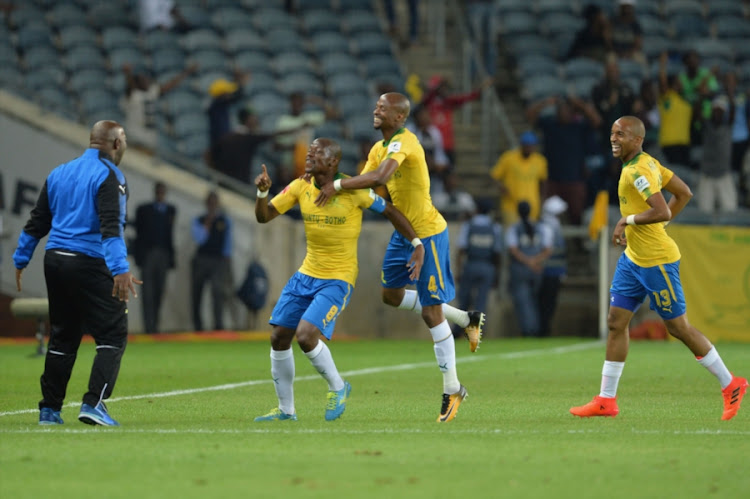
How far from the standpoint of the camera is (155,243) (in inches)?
838

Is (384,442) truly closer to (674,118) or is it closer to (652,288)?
(652,288)

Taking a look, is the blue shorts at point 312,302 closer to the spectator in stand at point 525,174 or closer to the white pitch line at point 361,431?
the white pitch line at point 361,431

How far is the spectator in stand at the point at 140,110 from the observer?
72.7 feet

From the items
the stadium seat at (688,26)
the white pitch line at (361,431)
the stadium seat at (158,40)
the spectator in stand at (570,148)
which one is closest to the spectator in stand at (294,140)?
the spectator in stand at (570,148)

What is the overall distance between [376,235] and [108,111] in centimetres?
567

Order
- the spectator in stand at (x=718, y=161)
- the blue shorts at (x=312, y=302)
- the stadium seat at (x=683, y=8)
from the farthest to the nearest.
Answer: the stadium seat at (x=683, y=8)
the spectator in stand at (x=718, y=161)
the blue shorts at (x=312, y=302)

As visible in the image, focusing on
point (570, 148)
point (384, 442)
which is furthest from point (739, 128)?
point (384, 442)

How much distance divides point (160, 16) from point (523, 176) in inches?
336

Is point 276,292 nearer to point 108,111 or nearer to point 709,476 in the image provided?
point 108,111

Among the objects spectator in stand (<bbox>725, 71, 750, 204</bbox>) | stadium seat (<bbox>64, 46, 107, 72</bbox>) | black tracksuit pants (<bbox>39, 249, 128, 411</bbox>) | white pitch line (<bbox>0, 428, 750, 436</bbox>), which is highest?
stadium seat (<bbox>64, 46, 107, 72</bbox>)

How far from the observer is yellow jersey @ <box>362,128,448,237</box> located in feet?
32.1

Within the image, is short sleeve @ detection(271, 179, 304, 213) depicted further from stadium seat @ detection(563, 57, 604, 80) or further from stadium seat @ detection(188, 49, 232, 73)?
stadium seat @ detection(563, 57, 604, 80)

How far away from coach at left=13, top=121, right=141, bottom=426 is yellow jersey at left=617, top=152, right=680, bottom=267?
3.76 meters

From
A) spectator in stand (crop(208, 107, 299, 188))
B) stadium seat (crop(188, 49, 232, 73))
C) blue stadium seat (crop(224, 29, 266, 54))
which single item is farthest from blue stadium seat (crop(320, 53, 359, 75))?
spectator in stand (crop(208, 107, 299, 188))
